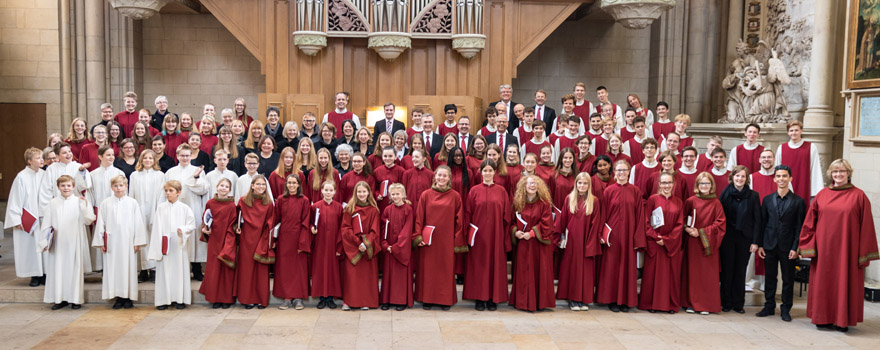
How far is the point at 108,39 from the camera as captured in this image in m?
13.0

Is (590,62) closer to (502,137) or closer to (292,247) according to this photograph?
(502,137)

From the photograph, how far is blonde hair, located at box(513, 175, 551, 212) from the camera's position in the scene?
7.38 m

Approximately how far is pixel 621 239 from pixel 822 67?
14.7 ft

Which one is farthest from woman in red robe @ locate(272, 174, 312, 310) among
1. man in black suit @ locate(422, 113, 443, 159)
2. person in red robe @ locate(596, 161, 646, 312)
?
person in red robe @ locate(596, 161, 646, 312)

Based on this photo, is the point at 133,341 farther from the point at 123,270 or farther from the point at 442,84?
the point at 442,84

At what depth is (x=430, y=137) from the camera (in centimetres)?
945

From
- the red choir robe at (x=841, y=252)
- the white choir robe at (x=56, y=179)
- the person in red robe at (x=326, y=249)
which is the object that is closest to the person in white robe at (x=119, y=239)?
the white choir robe at (x=56, y=179)

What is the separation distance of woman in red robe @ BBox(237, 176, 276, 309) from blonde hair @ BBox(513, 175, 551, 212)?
2508 mm

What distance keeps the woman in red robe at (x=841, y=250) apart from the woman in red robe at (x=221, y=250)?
222 inches

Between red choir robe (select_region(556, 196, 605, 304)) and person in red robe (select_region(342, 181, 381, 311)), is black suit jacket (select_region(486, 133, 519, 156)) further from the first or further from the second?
person in red robe (select_region(342, 181, 381, 311))

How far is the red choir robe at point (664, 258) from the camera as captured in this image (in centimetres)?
741

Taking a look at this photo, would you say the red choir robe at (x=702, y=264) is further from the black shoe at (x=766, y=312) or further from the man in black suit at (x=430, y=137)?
the man in black suit at (x=430, y=137)

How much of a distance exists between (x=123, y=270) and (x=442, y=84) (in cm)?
629

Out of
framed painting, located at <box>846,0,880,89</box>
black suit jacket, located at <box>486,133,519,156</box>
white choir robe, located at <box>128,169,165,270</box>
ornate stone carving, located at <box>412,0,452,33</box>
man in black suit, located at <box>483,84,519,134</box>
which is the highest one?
ornate stone carving, located at <box>412,0,452,33</box>
